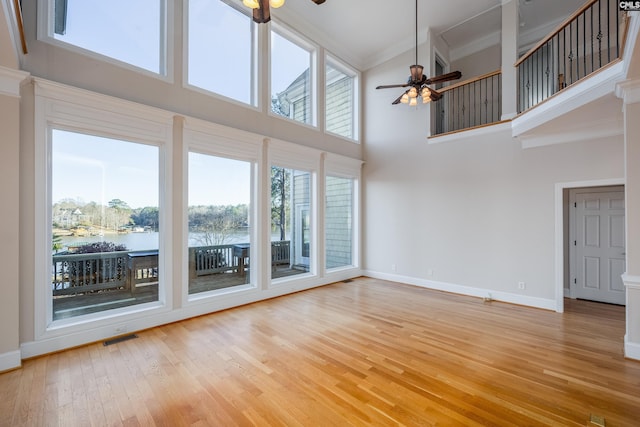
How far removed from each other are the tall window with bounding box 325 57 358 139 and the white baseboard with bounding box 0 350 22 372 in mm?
6081

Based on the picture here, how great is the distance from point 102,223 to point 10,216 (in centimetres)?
86

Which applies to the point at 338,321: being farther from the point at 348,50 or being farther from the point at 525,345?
the point at 348,50

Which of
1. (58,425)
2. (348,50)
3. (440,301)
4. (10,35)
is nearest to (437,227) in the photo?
(440,301)

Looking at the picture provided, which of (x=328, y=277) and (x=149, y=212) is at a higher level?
(x=149, y=212)

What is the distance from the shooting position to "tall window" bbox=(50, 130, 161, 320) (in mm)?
3369

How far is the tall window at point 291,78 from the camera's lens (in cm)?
554

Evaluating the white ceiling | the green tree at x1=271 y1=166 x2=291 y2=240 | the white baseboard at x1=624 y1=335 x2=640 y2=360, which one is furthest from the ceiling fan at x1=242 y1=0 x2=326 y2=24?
the white baseboard at x1=624 y1=335 x2=640 y2=360

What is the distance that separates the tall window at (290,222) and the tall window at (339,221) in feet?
Answer: 1.77

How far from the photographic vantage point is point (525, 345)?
11.0 ft

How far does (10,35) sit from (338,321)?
15.0ft

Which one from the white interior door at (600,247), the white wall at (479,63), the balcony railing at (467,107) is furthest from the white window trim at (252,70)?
the white interior door at (600,247)

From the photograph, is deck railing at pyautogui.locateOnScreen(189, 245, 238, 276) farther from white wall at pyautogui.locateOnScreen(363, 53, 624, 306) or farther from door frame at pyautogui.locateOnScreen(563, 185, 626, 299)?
door frame at pyautogui.locateOnScreen(563, 185, 626, 299)

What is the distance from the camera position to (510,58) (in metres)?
5.23

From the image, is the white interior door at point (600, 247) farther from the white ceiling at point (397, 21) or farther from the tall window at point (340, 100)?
the tall window at point (340, 100)
